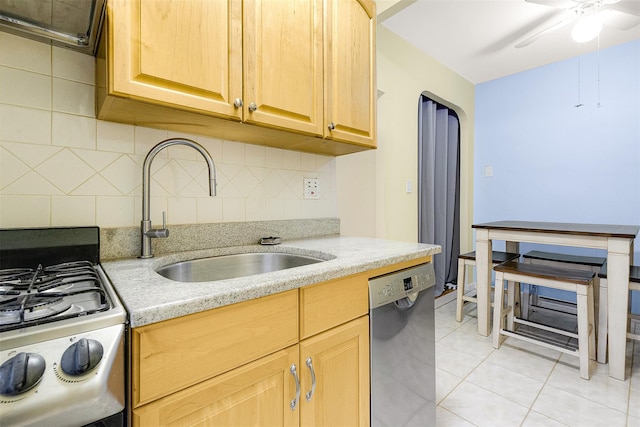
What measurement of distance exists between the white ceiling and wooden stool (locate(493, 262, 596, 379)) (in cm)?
173

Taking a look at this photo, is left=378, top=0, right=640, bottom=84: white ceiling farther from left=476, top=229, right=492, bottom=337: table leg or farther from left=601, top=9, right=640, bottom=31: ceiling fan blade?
left=476, top=229, right=492, bottom=337: table leg

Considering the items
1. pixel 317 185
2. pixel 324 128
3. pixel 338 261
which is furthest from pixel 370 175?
pixel 338 261

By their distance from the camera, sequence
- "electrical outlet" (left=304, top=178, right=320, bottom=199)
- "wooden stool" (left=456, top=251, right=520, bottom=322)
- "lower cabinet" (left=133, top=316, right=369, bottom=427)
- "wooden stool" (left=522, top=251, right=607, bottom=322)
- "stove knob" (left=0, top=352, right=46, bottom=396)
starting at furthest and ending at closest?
"wooden stool" (left=456, top=251, right=520, bottom=322)
"wooden stool" (left=522, top=251, right=607, bottom=322)
"electrical outlet" (left=304, top=178, right=320, bottom=199)
"lower cabinet" (left=133, top=316, right=369, bottom=427)
"stove knob" (left=0, top=352, right=46, bottom=396)

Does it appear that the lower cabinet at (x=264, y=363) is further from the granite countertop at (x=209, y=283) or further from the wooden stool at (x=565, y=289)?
the wooden stool at (x=565, y=289)

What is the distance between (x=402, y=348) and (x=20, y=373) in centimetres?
107

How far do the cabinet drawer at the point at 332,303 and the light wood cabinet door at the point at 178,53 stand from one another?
0.69 meters

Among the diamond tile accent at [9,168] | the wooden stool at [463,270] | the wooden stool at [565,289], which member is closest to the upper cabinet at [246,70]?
the diamond tile accent at [9,168]

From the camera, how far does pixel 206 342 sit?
2.21 ft

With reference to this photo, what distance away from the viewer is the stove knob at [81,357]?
0.48 meters

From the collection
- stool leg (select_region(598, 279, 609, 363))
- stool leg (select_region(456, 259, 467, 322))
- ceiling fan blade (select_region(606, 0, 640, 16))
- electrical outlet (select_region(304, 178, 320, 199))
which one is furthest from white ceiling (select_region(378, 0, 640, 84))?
stool leg (select_region(456, 259, 467, 322))

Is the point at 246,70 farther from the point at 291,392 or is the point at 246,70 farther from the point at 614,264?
the point at 614,264

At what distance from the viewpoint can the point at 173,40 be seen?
3.13 feet

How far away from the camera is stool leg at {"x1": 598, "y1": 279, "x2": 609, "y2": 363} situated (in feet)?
6.31

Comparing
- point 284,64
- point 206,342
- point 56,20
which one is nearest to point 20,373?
point 206,342
